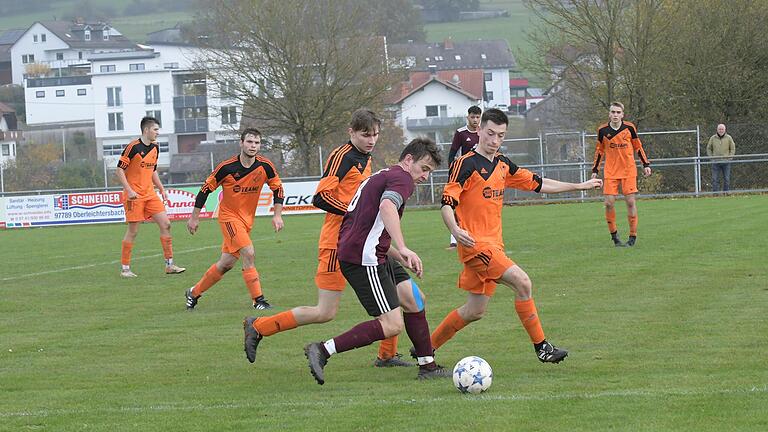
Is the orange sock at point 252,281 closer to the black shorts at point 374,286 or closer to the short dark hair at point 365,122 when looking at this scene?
the short dark hair at point 365,122

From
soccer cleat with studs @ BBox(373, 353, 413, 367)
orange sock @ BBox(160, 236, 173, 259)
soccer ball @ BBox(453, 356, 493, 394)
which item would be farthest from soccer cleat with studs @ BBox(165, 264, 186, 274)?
soccer ball @ BBox(453, 356, 493, 394)

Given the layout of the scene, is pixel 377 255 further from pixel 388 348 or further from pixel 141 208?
pixel 141 208

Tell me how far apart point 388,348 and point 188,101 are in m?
90.2

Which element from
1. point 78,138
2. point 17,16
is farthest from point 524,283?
point 17,16

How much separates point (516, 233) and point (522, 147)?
726 inches

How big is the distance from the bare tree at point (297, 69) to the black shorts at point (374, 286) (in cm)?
3168

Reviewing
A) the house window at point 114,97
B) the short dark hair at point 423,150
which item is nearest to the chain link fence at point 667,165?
the short dark hair at point 423,150

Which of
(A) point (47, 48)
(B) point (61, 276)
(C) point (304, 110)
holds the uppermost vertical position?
(A) point (47, 48)

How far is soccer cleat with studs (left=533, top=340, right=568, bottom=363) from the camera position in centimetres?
783

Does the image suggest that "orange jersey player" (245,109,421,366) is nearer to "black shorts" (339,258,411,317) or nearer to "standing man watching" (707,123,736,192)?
"black shorts" (339,258,411,317)

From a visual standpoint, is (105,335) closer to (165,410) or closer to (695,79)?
(165,410)

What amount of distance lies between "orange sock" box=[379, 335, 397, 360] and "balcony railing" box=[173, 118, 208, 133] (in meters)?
89.7

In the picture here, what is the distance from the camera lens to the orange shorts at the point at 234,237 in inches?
478

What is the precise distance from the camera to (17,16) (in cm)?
15150
